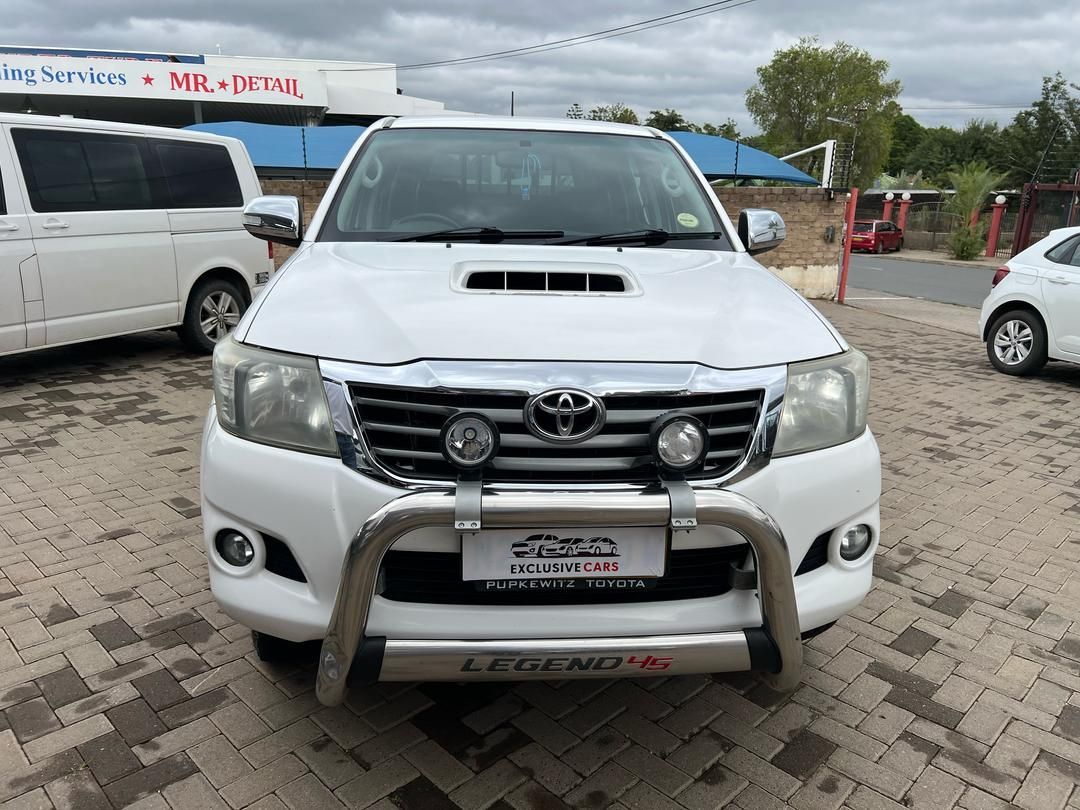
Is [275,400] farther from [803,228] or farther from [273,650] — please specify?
[803,228]

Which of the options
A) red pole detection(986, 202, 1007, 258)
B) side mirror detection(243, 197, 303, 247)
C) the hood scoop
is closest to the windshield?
side mirror detection(243, 197, 303, 247)

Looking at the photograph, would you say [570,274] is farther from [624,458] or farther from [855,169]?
[855,169]

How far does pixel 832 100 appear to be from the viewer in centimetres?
5609

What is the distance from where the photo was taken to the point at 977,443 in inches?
225

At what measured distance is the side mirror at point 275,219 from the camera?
11.0 feet

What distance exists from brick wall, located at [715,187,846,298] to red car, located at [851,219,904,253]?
852 inches

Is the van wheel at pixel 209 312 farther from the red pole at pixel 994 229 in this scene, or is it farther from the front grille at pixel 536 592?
the red pole at pixel 994 229

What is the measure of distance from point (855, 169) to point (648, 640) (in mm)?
61356

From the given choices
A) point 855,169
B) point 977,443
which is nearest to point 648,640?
point 977,443

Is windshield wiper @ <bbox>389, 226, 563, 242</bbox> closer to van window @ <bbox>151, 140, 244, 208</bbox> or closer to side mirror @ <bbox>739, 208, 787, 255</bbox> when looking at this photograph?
side mirror @ <bbox>739, 208, 787, 255</bbox>

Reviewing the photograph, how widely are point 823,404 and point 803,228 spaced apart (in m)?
12.2

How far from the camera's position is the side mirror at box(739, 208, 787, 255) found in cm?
334

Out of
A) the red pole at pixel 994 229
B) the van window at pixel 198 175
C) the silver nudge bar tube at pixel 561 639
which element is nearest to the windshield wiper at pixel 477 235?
the silver nudge bar tube at pixel 561 639

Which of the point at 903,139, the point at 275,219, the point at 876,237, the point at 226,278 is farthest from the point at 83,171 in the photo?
the point at 903,139
